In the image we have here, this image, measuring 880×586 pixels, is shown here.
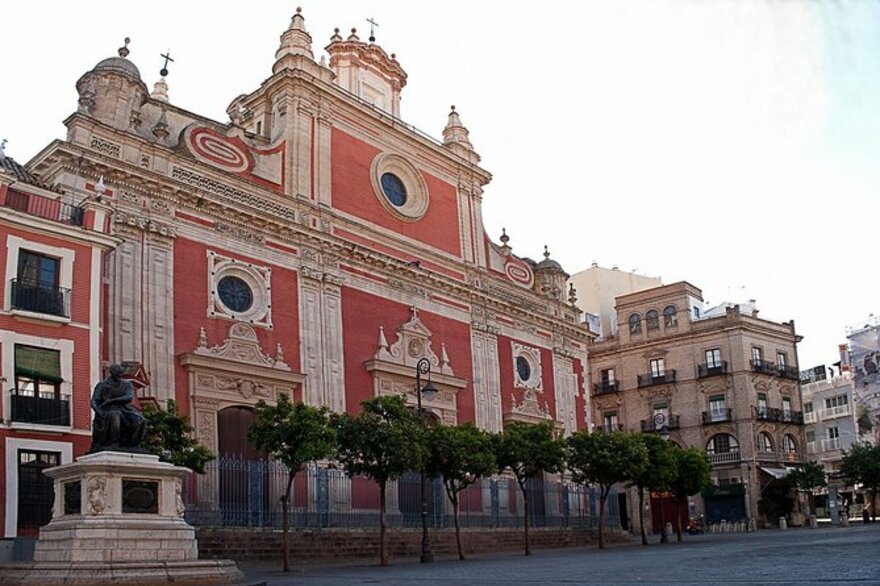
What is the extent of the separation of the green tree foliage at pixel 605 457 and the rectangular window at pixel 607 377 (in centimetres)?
2210

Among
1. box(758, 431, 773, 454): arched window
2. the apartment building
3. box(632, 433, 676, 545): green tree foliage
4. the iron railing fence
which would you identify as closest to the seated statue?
the iron railing fence

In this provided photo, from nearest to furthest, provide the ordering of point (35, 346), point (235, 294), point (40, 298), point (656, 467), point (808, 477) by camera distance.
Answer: point (35, 346) → point (40, 298) → point (235, 294) → point (656, 467) → point (808, 477)

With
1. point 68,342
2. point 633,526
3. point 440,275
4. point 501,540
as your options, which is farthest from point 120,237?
point 633,526

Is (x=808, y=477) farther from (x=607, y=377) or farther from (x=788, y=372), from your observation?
(x=607, y=377)

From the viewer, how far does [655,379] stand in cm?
5022

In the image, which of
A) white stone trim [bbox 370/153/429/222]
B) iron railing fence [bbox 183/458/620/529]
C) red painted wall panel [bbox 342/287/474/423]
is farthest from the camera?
white stone trim [bbox 370/153/429/222]

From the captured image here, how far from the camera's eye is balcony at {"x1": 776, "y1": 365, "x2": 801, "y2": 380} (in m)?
50.1

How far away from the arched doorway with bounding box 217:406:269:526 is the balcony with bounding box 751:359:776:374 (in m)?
31.1

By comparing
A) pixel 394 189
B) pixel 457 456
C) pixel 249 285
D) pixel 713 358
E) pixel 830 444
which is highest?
pixel 394 189

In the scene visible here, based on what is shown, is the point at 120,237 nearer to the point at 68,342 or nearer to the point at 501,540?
the point at 68,342

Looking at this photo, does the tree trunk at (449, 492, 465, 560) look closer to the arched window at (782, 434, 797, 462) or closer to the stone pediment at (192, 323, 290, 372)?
the stone pediment at (192, 323, 290, 372)

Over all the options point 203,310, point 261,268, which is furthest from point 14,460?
point 261,268

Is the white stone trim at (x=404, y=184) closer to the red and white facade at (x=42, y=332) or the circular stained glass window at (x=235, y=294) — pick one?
the circular stained glass window at (x=235, y=294)

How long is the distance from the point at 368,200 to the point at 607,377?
25712 millimetres
